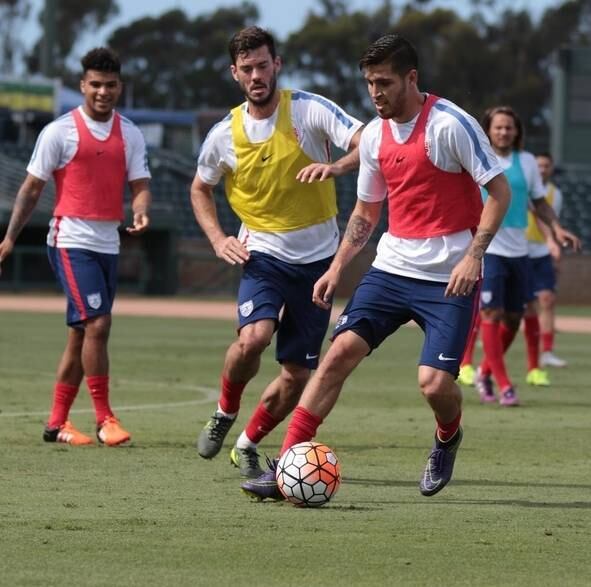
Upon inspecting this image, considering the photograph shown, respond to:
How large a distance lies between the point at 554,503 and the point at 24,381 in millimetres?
8294

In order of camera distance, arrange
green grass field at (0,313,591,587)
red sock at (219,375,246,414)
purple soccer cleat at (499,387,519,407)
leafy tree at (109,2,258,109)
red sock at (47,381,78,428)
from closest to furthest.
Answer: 1. green grass field at (0,313,591,587)
2. red sock at (219,375,246,414)
3. red sock at (47,381,78,428)
4. purple soccer cleat at (499,387,519,407)
5. leafy tree at (109,2,258,109)

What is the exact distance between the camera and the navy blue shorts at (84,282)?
421 inches

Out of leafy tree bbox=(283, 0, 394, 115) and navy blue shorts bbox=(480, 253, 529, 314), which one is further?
leafy tree bbox=(283, 0, 394, 115)

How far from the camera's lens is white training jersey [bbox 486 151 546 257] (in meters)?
14.0

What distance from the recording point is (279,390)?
9234 millimetres

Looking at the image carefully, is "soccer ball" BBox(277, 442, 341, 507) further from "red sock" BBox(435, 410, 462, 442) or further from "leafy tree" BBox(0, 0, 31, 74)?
"leafy tree" BBox(0, 0, 31, 74)

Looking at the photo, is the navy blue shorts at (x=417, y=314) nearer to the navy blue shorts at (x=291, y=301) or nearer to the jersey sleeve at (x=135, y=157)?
the navy blue shorts at (x=291, y=301)

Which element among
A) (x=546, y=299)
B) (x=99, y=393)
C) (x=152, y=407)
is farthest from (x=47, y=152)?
(x=546, y=299)

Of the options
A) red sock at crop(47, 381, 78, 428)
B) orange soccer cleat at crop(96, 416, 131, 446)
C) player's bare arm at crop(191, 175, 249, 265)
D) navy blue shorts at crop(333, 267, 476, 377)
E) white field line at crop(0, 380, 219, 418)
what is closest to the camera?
navy blue shorts at crop(333, 267, 476, 377)

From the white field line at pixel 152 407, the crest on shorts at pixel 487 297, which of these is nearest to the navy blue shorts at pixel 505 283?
the crest on shorts at pixel 487 297

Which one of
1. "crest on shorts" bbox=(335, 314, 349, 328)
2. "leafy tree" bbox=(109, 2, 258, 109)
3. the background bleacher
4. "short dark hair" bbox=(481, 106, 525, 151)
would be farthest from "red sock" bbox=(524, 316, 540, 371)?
"leafy tree" bbox=(109, 2, 258, 109)

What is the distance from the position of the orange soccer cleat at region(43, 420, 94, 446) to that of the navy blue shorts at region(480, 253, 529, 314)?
453cm

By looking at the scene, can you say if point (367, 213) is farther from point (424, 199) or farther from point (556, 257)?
point (556, 257)

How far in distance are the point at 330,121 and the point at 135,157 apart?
7.51ft
